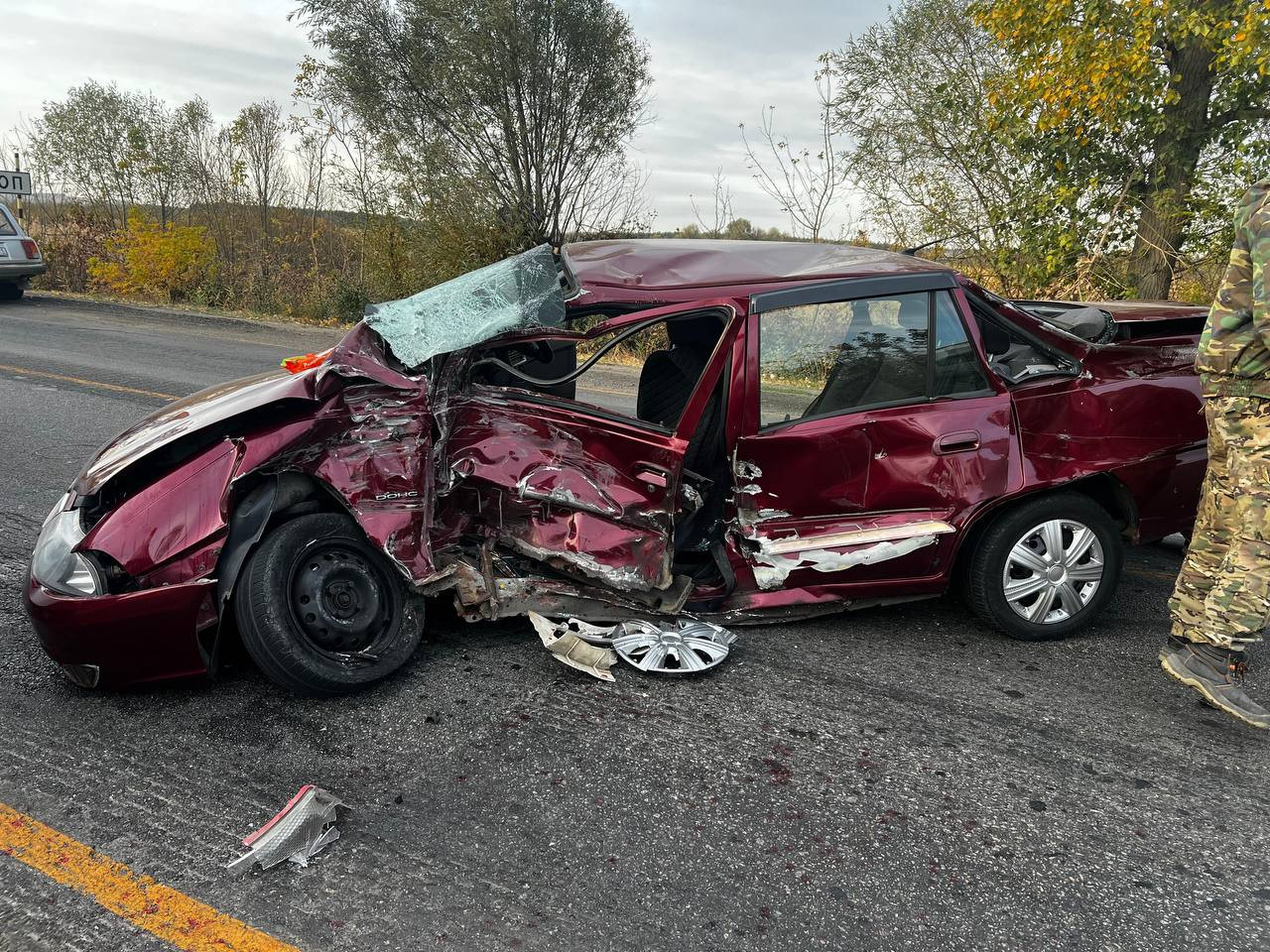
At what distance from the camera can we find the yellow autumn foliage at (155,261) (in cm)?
1714

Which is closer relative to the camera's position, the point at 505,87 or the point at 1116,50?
the point at 1116,50

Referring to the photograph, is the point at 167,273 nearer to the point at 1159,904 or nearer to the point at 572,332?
the point at 572,332

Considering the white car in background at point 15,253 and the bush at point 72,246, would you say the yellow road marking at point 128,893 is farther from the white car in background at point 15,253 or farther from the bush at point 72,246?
the bush at point 72,246

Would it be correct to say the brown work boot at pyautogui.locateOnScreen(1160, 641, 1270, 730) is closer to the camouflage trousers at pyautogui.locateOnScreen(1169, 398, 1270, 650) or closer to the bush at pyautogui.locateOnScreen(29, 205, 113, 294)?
the camouflage trousers at pyautogui.locateOnScreen(1169, 398, 1270, 650)

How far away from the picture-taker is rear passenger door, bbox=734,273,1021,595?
348 centimetres

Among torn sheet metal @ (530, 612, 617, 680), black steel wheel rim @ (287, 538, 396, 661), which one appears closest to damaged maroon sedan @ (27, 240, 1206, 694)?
black steel wheel rim @ (287, 538, 396, 661)

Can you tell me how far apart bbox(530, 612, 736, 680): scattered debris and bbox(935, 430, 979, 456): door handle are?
1.15 metres

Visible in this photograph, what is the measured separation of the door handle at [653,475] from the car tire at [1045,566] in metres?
1.37

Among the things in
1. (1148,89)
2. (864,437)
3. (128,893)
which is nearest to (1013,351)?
(864,437)

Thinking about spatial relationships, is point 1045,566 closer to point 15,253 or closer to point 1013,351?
point 1013,351

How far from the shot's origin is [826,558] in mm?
3529

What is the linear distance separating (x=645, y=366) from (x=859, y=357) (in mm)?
964

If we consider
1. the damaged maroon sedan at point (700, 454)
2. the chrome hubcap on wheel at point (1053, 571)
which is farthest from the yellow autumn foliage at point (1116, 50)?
the chrome hubcap on wheel at point (1053, 571)

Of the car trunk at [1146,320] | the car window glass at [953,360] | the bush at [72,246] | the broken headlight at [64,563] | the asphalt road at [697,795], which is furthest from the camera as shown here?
the bush at [72,246]
